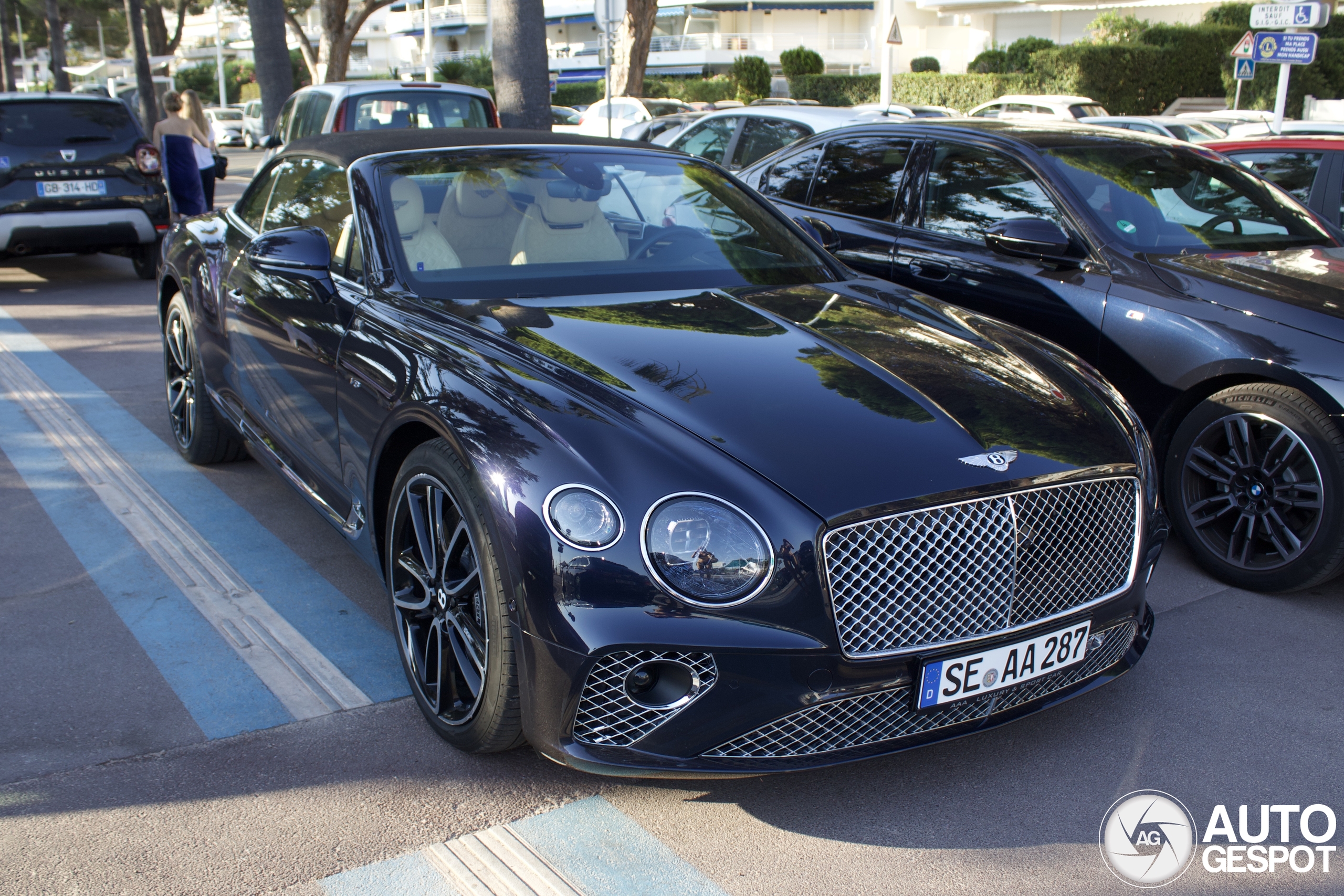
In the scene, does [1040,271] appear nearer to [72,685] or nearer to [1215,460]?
[1215,460]

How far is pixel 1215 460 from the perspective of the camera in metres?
4.19

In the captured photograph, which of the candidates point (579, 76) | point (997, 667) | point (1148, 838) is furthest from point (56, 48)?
point (1148, 838)

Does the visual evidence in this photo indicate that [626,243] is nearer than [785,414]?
No

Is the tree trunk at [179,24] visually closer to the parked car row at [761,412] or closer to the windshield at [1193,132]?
the windshield at [1193,132]

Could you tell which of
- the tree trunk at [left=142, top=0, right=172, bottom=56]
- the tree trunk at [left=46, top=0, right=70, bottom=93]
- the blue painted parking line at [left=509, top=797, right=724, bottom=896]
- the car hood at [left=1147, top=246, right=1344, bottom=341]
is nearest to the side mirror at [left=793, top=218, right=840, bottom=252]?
the car hood at [left=1147, top=246, right=1344, bottom=341]

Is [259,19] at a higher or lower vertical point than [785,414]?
higher

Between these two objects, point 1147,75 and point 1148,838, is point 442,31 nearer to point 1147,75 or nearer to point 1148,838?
Answer: point 1147,75

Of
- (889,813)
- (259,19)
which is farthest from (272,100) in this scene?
(889,813)

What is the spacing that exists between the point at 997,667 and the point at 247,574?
2.76 meters

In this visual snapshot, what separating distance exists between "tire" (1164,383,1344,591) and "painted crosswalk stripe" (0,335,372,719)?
305 centimetres

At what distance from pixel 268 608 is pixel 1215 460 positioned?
3.39 m

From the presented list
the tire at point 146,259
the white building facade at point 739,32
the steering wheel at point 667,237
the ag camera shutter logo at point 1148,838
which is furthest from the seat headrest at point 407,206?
the white building facade at point 739,32

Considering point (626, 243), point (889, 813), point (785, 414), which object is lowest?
point (889, 813)

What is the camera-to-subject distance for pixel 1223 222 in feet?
16.6
